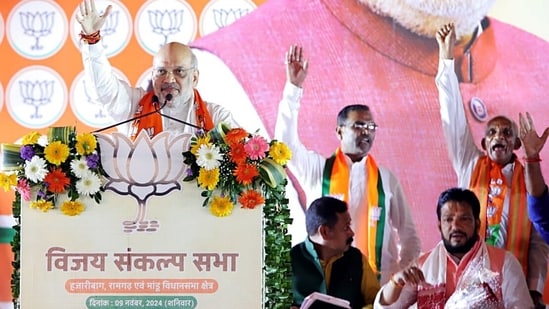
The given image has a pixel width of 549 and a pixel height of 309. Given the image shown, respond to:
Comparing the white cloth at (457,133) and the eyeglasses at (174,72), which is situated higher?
the eyeglasses at (174,72)

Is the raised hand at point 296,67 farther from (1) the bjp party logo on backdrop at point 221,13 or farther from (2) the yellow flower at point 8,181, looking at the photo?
(2) the yellow flower at point 8,181

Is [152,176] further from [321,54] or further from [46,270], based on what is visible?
[321,54]

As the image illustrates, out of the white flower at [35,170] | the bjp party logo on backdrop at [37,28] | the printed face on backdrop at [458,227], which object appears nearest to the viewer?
the white flower at [35,170]

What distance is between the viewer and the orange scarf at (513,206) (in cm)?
438

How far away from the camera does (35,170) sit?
2.83 metres

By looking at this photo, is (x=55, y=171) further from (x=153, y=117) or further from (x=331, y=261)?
(x=331, y=261)

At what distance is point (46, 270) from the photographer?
9.30ft

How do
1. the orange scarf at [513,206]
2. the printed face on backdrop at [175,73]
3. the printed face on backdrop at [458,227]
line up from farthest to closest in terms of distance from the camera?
the orange scarf at [513,206]
the printed face on backdrop at [458,227]
the printed face on backdrop at [175,73]

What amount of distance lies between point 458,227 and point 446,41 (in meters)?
1.04

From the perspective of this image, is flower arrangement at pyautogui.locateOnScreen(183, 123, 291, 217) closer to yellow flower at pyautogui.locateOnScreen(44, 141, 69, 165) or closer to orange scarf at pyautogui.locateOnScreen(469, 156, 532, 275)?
yellow flower at pyautogui.locateOnScreen(44, 141, 69, 165)

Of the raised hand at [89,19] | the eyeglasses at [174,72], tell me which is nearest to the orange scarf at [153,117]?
the eyeglasses at [174,72]

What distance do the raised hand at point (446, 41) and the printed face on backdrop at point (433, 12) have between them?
0.05 m

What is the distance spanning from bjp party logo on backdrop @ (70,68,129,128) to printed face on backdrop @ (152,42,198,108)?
0.57 m

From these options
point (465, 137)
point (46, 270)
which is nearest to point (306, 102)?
point (465, 137)
